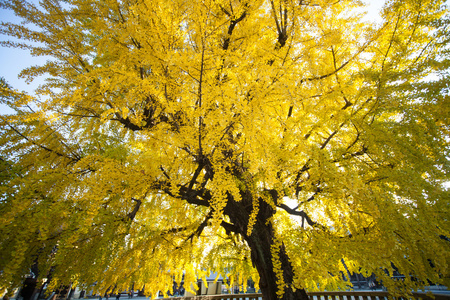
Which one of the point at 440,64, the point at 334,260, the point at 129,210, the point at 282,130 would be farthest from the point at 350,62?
the point at 129,210

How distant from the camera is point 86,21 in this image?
387 centimetres

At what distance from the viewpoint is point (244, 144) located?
2.71m

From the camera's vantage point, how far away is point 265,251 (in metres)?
3.29

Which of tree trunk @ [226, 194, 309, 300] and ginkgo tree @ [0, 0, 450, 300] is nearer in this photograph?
ginkgo tree @ [0, 0, 450, 300]

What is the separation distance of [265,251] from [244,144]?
77.1 inches

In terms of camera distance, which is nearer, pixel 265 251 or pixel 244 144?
pixel 244 144

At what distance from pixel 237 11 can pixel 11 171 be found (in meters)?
4.13

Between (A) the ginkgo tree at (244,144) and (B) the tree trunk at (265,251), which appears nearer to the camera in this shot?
(A) the ginkgo tree at (244,144)

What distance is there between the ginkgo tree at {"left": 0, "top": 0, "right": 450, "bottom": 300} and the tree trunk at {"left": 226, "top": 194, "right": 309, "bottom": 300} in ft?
0.09

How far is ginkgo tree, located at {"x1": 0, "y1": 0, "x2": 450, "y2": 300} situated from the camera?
2.11 metres

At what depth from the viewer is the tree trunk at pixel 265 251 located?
2.91m

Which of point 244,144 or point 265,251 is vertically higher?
point 244,144

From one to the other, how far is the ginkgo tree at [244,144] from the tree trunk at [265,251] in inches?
1.0

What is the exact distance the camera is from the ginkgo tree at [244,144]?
2.11 metres
